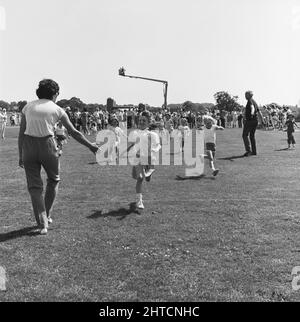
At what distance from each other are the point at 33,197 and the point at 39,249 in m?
0.83

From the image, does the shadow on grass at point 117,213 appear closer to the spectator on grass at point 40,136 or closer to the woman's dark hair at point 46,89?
the spectator on grass at point 40,136

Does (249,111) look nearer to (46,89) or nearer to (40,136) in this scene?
(46,89)

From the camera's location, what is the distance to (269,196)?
30.3ft

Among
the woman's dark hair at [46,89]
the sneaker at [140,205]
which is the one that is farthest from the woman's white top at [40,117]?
the sneaker at [140,205]

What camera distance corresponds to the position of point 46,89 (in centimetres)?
636

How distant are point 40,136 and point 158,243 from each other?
2.09 meters

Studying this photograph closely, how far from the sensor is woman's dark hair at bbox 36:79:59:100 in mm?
6350

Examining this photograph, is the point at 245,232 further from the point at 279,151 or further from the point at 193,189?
the point at 279,151

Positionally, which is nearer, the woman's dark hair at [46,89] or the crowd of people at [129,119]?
the woman's dark hair at [46,89]

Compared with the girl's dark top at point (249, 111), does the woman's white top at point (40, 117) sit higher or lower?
lower

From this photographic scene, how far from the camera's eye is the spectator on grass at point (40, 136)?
20.5ft

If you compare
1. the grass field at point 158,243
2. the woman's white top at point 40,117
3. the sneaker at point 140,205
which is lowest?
the grass field at point 158,243

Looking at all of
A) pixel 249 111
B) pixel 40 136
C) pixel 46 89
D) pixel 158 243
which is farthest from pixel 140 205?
pixel 249 111
